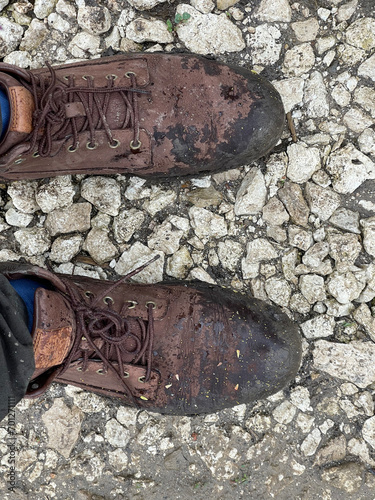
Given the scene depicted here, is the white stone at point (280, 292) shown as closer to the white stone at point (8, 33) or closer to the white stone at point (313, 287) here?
the white stone at point (313, 287)

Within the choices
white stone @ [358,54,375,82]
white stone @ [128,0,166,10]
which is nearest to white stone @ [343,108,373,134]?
white stone @ [358,54,375,82]

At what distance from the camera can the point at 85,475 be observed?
2.09m

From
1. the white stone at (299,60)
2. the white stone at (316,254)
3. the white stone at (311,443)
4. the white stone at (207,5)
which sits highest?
the white stone at (207,5)

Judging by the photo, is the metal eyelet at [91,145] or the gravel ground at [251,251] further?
the gravel ground at [251,251]

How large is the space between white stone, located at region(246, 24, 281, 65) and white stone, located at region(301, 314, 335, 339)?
1188 mm

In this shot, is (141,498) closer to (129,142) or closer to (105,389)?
(105,389)

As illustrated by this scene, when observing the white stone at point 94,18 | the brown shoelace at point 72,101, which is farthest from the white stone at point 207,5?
the brown shoelace at point 72,101

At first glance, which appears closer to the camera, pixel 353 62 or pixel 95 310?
pixel 95 310

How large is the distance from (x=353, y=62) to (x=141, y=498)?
2187mm

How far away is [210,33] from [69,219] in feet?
3.51

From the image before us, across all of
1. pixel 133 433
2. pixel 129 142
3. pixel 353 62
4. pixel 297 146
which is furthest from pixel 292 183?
pixel 133 433

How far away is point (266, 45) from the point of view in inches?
82.7

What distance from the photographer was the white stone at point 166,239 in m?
2.11

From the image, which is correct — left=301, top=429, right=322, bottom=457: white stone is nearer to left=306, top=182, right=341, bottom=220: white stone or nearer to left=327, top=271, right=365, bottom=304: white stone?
left=327, top=271, right=365, bottom=304: white stone
